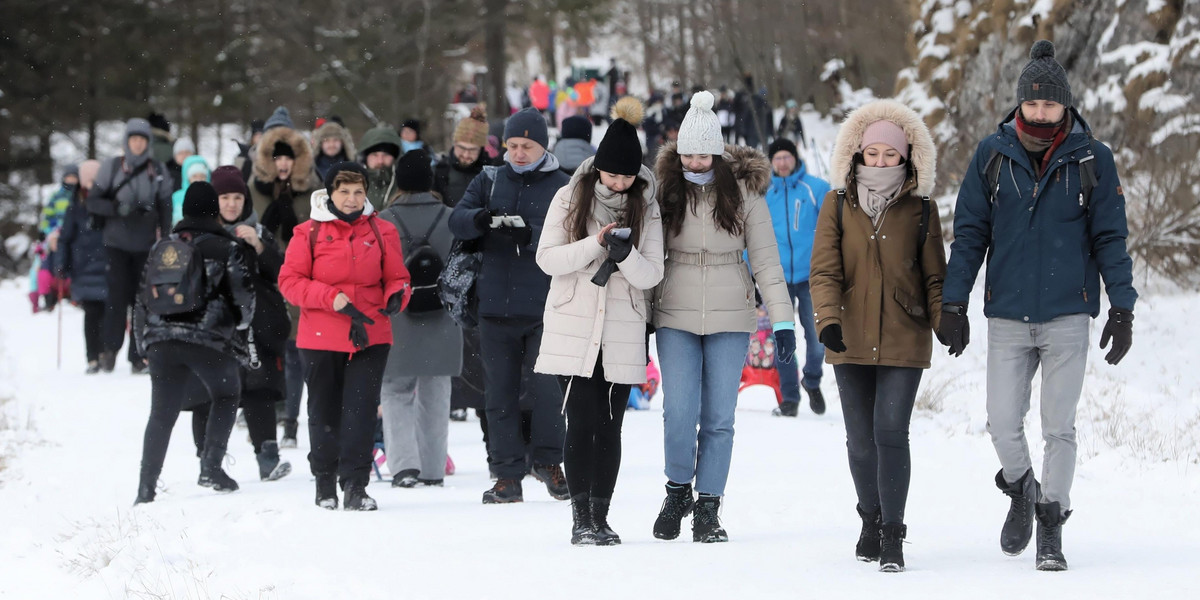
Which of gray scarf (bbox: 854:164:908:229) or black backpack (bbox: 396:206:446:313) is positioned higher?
gray scarf (bbox: 854:164:908:229)

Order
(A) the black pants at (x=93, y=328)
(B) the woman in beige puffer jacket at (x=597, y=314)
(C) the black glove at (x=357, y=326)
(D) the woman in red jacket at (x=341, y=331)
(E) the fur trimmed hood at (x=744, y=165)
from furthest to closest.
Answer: (A) the black pants at (x=93, y=328), (D) the woman in red jacket at (x=341, y=331), (C) the black glove at (x=357, y=326), (E) the fur trimmed hood at (x=744, y=165), (B) the woman in beige puffer jacket at (x=597, y=314)

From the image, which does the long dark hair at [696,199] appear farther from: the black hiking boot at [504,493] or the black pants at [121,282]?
the black pants at [121,282]

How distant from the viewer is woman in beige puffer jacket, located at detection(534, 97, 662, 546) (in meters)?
5.86

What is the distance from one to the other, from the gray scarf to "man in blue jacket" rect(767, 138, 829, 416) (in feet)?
16.3

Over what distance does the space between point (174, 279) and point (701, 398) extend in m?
3.29

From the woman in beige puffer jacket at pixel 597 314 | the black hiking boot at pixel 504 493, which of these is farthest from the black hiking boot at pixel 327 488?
the woman in beige puffer jacket at pixel 597 314

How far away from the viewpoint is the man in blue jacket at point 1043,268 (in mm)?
5422

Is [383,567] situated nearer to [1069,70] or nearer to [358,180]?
[358,180]

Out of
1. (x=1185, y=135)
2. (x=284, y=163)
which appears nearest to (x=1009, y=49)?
(x=1185, y=135)

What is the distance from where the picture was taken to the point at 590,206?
5949 millimetres

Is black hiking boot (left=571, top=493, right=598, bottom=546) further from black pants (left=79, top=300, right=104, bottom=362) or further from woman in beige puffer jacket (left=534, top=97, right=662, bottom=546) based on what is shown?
black pants (left=79, top=300, right=104, bottom=362)

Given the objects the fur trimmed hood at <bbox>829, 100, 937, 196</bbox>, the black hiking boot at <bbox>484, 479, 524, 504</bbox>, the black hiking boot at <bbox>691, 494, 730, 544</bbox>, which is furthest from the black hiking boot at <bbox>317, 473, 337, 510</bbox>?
the fur trimmed hood at <bbox>829, 100, 937, 196</bbox>

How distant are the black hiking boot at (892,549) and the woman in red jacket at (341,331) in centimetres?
287

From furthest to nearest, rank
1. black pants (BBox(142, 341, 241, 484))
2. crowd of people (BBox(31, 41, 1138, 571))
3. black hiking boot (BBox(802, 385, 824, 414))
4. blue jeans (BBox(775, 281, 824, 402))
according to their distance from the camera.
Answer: black hiking boot (BBox(802, 385, 824, 414)), blue jeans (BBox(775, 281, 824, 402)), black pants (BBox(142, 341, 241, 484)), crowd of people (BBox(31, 41, 1138, 571))
